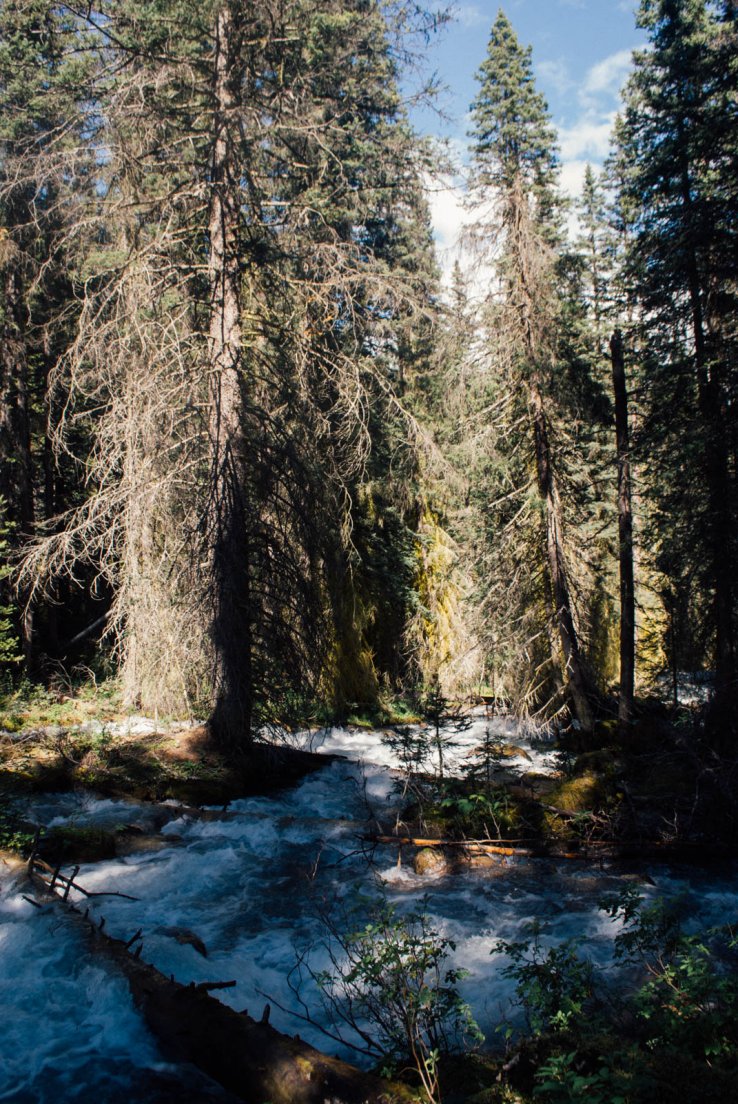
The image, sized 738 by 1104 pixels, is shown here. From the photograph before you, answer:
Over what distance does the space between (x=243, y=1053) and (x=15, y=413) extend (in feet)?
55.9

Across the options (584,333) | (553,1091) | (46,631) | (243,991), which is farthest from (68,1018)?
(46,631)

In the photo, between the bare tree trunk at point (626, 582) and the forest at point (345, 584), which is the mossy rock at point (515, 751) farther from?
the bare tree trunk at point (626, 582)

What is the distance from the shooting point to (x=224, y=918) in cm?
664

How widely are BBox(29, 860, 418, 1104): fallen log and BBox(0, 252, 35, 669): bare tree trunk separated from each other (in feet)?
43.9

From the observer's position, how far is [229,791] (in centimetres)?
1027

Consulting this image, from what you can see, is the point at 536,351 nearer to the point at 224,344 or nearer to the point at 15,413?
the point at 224,344

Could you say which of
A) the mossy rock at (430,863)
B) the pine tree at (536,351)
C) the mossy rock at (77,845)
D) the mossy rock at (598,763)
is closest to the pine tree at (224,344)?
the pine tree at (536,351)

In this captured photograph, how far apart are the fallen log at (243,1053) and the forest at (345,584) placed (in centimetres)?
2

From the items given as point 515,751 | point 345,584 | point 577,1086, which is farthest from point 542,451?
point 577,1086

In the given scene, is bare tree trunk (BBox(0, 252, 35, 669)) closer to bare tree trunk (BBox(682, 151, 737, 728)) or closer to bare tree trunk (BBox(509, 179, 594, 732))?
bare tree trunk (BBox(509, 179, 594, 732))

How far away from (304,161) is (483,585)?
8417 mm

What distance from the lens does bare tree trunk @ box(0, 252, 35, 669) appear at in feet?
54.5

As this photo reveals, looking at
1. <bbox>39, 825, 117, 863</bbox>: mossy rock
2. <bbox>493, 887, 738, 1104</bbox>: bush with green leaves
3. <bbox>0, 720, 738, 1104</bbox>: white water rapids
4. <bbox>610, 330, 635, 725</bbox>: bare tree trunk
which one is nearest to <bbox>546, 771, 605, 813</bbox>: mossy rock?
A: <bbox>0, 720, 738, 1104</bbox>: white water rapids

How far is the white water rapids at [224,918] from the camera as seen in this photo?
14.4 ft
